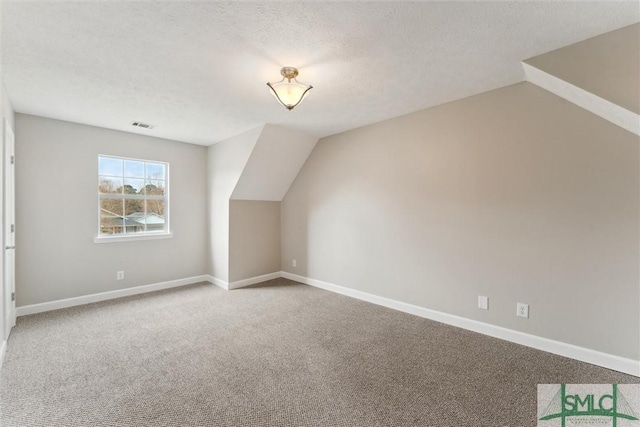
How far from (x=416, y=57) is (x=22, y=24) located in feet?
8.73

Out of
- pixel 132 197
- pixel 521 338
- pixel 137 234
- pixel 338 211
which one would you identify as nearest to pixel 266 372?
pixel 521 338

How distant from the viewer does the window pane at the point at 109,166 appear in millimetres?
3973

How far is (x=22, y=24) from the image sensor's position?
178 cm

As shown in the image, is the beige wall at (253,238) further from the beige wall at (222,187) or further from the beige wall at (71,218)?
the beige wall at (71,218)

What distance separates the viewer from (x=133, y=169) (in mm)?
4289

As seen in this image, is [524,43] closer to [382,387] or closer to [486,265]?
[486,265]

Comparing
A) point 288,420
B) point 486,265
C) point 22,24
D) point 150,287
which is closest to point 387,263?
point 486,265

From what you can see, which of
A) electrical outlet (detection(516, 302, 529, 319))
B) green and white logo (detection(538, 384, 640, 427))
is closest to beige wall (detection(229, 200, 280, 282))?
electrical outlet (detection(516, 302, 529, 319))

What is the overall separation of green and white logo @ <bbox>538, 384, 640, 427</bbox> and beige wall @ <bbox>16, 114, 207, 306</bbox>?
189 inches

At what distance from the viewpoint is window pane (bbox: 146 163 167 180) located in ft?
14.6

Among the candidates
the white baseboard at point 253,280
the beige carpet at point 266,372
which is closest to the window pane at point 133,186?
the beige carpet at point 266,372

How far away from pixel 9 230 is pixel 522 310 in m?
5.14

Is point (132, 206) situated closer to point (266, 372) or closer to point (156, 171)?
point (156, 171)

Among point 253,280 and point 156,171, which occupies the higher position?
point 156,171
